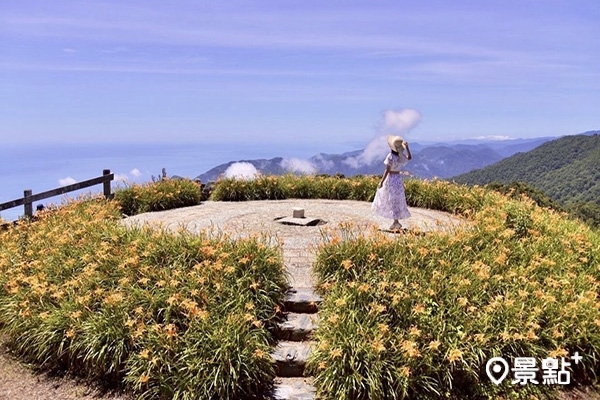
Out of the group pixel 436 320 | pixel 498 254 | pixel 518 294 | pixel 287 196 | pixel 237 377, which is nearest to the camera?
Answer: pixel 237 377

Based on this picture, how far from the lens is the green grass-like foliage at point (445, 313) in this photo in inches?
219

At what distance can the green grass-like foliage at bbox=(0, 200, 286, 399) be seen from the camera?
5.69m

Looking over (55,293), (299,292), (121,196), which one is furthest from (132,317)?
(121,196)

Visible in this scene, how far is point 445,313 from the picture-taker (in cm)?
619

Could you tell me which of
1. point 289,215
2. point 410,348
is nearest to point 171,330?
point 410,348

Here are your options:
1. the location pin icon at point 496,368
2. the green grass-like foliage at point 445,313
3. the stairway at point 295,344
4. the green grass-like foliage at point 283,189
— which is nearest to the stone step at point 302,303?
the stairway at point 295,344

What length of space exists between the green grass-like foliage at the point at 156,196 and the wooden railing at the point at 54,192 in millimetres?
522

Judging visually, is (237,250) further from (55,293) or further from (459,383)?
(459,383)

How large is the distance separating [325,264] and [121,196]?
9011mm

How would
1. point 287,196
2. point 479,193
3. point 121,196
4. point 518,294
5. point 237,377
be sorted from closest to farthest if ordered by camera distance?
point 237,377, point 518,294, point 479,193, point 121,196, point 287,196

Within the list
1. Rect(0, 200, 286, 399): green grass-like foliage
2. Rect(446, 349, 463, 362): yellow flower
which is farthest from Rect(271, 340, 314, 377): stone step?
Rect(446, 349, 463, 362): yellow flower

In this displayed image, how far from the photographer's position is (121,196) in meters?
14.2

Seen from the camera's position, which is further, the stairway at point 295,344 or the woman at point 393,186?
the woman at point 393,186

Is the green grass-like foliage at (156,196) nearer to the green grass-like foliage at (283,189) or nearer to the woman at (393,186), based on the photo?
the green grass-like foliage at (283,189)
